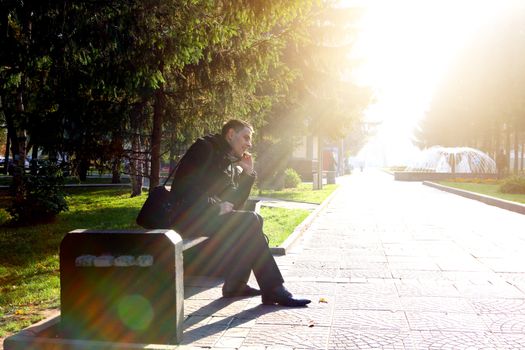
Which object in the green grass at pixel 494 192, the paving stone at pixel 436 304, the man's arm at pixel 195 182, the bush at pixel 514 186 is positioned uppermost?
the man's arm at pixel 195 182

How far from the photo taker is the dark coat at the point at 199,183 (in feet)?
17.1

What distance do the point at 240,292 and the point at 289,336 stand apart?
133cm

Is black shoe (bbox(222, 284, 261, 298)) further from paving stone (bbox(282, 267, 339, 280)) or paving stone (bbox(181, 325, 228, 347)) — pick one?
paving stone (bbox(282, 267, 339, 280))

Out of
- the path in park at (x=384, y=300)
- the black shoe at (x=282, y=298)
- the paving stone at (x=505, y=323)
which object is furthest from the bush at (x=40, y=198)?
the paving stone at (x=505, y=323)

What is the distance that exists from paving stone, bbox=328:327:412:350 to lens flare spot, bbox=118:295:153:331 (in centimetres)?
136

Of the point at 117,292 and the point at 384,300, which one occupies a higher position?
the point at 117,292

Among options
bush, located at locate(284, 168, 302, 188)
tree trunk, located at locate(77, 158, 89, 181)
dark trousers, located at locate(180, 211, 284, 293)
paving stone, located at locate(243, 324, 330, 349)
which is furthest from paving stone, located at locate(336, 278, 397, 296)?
bush, located at locate(284, 168, 302, 188)

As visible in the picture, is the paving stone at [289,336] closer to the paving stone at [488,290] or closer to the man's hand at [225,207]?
the man's hand at [225,207]

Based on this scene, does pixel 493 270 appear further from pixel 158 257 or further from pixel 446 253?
pixel 158 257

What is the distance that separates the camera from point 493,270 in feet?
22.5

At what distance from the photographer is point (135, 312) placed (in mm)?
4121

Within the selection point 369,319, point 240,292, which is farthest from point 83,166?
point 369,319

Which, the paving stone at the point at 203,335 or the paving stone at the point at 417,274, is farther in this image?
the paving stone at the point at 417,274

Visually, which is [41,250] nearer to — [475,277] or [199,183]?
[199,183]
